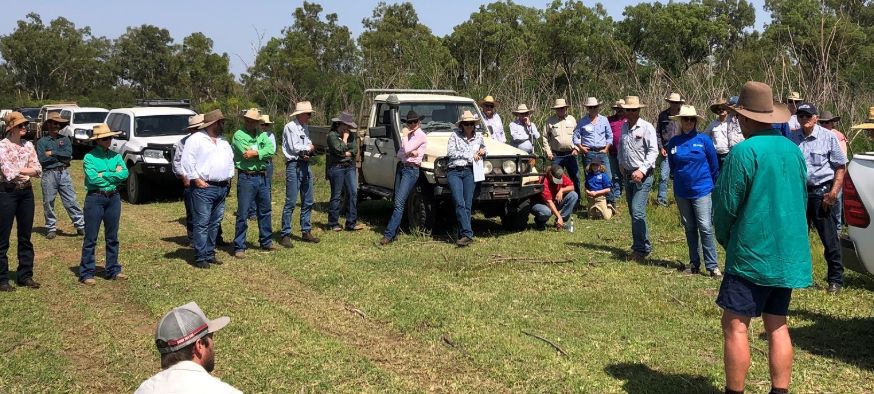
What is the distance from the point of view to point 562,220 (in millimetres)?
→ 10633

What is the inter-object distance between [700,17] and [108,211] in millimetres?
43601

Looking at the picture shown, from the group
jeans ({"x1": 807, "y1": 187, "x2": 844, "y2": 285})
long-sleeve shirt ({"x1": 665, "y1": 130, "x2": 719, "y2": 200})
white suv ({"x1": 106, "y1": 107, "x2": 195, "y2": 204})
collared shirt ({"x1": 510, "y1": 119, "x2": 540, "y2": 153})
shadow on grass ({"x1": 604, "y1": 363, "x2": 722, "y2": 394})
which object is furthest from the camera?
white suv ({"x1": 106, "y1": 107, "x2": 195, "y2": 204})

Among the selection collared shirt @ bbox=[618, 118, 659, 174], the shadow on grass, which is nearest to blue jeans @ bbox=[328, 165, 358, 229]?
collared shirt @ bbox=[618, 118, 659, 174]

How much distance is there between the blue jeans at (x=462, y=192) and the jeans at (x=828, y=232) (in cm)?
382

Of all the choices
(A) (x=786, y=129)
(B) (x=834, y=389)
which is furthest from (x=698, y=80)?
(B) (x=834, y=389)

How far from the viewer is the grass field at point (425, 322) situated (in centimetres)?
511

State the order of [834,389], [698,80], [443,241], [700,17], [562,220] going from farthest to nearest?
[700,17], [698,80], [562,220], [443,241], [834,389]

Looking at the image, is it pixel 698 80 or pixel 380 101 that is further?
pixel 698 80

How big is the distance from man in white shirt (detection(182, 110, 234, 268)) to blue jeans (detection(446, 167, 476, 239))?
8.50 feet

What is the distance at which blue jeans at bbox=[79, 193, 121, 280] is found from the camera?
25.4ft

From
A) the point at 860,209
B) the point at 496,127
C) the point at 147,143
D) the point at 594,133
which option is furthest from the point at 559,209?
the point at 147,143

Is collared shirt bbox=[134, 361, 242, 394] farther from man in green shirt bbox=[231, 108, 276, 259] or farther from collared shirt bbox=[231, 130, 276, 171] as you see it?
collared shirt bbox=[231, 130, 276, 171]

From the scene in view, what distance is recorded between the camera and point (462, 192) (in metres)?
9.48

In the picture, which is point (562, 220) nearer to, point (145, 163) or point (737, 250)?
point (737, 250)
